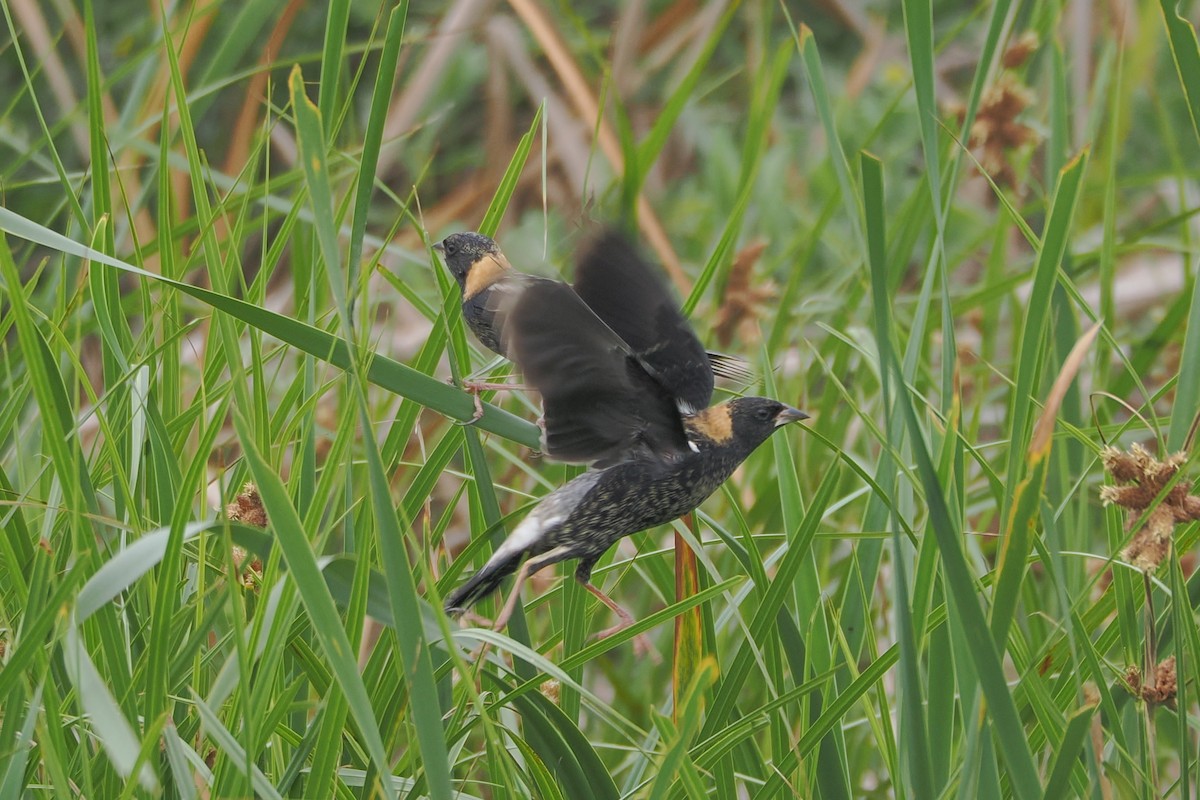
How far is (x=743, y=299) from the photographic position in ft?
8.36

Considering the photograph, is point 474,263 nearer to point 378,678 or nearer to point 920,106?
point 378,678

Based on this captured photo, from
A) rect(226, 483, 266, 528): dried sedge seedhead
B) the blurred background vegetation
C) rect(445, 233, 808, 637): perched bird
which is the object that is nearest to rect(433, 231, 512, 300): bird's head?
the blurred background vegetation

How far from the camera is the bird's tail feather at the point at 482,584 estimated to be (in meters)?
1.47

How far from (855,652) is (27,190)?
10.8 ft

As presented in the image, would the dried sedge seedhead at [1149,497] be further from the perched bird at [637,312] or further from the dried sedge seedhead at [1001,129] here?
the dried sedge seedhead at [1001,129]

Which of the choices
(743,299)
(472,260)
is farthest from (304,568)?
(743,299)

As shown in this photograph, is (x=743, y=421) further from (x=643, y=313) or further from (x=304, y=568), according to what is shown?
(x=304, y=568)

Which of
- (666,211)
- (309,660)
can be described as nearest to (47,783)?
(309,660)

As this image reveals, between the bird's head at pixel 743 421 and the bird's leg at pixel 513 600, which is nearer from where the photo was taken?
the bird's leg at pixel 513 600

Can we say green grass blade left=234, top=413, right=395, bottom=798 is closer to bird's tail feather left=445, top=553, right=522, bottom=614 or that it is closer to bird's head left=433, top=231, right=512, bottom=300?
bird's tail feather left=445, top=553, right=522, bottom=614

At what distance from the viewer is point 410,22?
486cm

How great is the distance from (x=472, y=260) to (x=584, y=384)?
0.80 m

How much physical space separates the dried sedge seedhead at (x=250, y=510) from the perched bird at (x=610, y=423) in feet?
0.79

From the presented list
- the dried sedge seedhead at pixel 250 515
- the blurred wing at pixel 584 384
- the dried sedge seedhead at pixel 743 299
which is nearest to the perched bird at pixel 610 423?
the blurred wing at pixel 584 384
